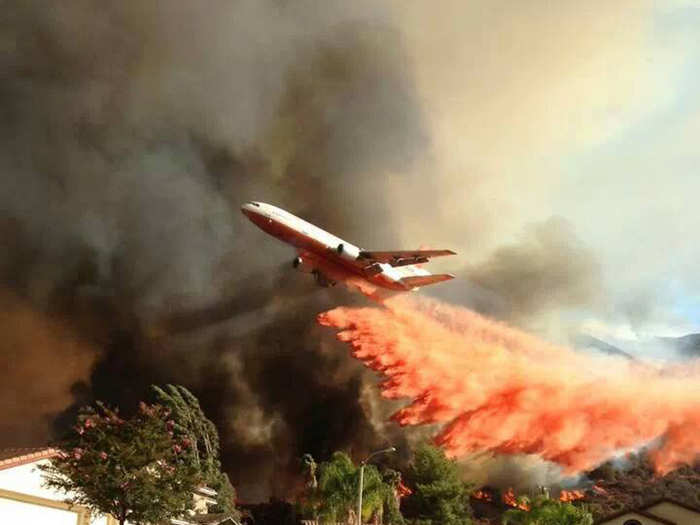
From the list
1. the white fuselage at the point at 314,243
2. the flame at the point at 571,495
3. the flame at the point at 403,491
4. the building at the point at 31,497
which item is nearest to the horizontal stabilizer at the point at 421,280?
the white fuselage at the point at 314,243

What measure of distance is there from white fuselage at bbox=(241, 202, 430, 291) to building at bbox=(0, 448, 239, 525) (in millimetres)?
28589

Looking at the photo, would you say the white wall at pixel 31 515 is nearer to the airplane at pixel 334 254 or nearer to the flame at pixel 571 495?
the airplane at pixel 334 254

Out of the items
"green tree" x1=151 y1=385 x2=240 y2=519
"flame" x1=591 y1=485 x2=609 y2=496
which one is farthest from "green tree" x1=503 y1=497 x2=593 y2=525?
"flame" x1=591 y1=485 x2=609 y2=496

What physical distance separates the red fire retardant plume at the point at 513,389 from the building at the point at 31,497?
130ft

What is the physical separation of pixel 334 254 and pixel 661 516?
34588 mm

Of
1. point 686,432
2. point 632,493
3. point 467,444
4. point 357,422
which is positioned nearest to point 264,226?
point 467,444

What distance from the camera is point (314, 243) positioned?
74.8 m

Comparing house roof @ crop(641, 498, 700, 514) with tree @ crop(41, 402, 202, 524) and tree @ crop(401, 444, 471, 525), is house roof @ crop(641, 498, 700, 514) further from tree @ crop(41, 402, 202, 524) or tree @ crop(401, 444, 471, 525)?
tree @ crop(401, 444, 471, 525)

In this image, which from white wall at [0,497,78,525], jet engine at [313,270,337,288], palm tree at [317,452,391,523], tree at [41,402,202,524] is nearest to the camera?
tree at [41,402,202,524]

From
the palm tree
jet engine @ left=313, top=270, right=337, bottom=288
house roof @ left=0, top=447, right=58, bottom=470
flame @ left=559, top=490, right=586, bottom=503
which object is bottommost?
house roof @ left=0, top=447, right=58, bottom=470

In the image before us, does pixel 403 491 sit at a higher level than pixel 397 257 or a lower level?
lower

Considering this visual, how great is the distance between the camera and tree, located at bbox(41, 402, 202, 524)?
44.5 meters

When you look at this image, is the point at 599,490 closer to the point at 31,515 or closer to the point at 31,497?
the point at 31,515

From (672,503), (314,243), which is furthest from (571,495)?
(314,243)
